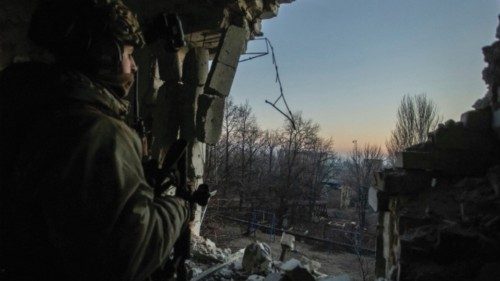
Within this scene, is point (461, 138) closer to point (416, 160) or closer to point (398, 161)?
point (416, 160)

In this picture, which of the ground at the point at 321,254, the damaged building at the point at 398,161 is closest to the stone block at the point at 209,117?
the damaged building at the point at 398,161

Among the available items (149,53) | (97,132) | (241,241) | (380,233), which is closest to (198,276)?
(380,233)

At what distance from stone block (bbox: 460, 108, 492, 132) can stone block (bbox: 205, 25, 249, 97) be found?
12.3 ft

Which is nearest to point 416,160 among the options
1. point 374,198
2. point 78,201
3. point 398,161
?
point 398,161

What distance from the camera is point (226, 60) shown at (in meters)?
6.26

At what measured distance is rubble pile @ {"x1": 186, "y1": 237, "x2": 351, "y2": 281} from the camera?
4.48 metres

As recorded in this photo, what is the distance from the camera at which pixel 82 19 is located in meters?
1.30

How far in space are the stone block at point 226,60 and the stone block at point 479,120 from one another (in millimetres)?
3749

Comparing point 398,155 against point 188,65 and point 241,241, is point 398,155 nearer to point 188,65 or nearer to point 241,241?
point 188,65

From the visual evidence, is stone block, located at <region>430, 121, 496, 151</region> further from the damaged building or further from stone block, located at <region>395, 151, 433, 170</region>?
stone block, located at <region>395, 151, 433, 170</region>

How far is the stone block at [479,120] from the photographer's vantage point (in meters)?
3.43

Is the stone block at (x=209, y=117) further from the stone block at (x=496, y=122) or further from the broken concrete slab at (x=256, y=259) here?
the stone block at (x=496, y=122)

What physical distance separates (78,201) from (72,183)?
0.16 ft

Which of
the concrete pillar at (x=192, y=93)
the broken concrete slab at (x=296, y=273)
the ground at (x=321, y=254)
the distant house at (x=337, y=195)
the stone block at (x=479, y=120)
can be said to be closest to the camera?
the stone block at (x=479, y=120)
